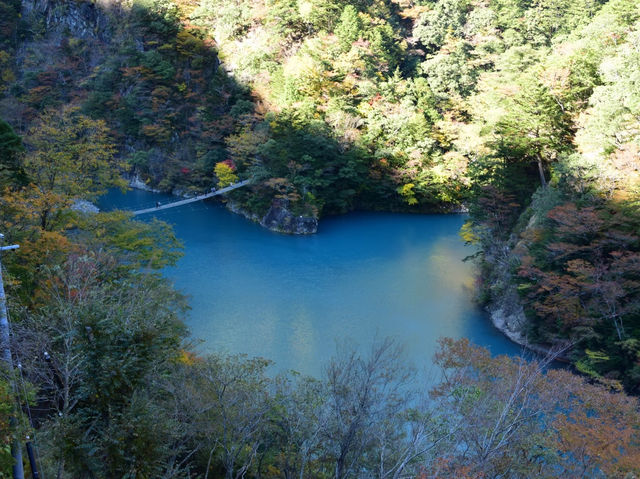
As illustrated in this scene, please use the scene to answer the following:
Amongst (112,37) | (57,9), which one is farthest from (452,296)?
(57,9)

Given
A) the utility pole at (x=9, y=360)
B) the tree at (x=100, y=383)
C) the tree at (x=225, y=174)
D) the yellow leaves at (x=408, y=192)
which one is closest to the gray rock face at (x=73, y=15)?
the tree at (x=225, y=174)

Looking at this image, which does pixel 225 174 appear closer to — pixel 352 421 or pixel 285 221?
pixel 285 221

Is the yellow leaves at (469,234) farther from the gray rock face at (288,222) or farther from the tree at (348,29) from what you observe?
the tree at (348,29)

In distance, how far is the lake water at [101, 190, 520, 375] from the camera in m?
11.6

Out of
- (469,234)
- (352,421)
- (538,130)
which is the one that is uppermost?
(538,130)

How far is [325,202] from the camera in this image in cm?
2078

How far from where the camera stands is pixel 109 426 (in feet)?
16.0

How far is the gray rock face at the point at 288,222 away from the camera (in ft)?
63.8

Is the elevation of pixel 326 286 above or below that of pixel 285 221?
below

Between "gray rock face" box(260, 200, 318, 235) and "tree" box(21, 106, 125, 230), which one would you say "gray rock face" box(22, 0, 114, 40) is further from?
"tree" box(21, 106, 125, 230)

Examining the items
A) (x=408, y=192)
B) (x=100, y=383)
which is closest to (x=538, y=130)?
(x=408, y=192)

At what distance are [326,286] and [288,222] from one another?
17.7 feet

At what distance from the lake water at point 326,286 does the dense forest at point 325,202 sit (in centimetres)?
81

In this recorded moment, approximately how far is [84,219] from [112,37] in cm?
2355
